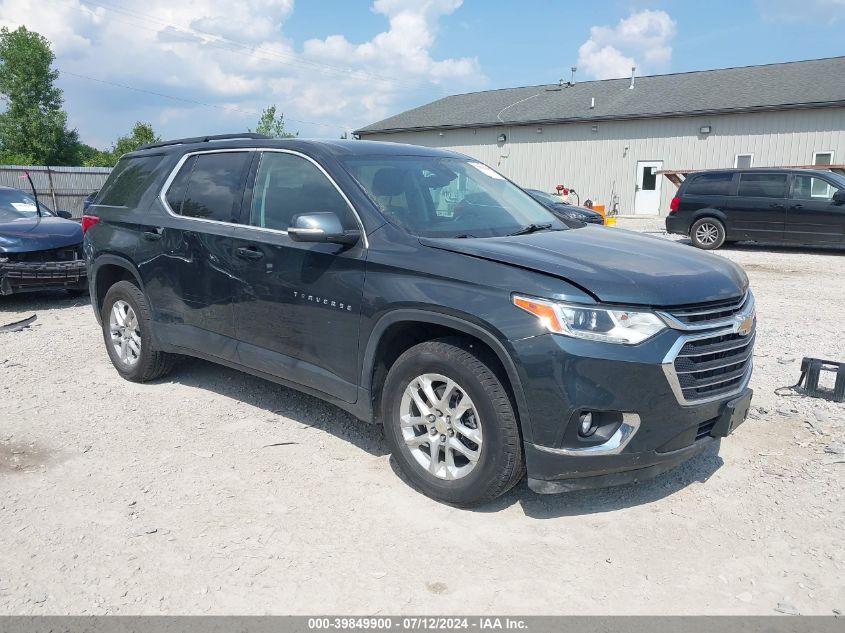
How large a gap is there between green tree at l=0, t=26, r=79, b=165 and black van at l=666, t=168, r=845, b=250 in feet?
172

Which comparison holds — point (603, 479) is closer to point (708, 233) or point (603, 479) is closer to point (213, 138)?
point (213, 138)

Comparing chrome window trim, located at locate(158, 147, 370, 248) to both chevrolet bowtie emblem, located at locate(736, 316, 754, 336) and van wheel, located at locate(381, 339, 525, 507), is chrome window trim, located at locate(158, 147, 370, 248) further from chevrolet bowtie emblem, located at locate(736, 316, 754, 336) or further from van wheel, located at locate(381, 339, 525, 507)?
chevrolet bowtie emblem, located at locate(736, 316, 754, 336)

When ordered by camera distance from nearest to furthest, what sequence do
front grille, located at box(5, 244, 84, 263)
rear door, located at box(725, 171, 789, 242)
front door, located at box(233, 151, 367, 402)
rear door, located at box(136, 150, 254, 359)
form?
1. front door, located at box(233, 151, 367, 402)
2. rear door, located at box(136, 150, 254, 359)
3. front grille, located at box(5, 244, 84, 263)
4. rear door, located at box(725, 171, 789, 242)

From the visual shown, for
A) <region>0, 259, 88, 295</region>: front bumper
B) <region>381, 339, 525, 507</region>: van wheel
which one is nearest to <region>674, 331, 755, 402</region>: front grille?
<region>381, 339, 525, 507</region>: van wheel

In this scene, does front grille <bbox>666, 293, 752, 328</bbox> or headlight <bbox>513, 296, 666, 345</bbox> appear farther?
front grille <bbox>666, 293, 752, 328</bbox>

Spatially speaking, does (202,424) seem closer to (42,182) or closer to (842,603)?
(842,603)

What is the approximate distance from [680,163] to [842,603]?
27258mm

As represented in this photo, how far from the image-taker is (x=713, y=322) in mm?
3354

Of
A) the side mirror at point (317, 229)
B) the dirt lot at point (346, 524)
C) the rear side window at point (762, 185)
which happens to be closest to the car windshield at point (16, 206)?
the dirt lot at point (346, 524)

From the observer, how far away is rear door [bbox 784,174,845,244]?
14.1 meters

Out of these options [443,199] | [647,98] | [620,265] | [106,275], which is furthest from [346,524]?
[647,98]

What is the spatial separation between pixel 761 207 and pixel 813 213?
39.9 inches

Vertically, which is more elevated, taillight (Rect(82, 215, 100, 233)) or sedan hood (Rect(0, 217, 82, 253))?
taillight (Rect(82, 215, 100, 233))

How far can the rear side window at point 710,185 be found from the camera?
611 inches
